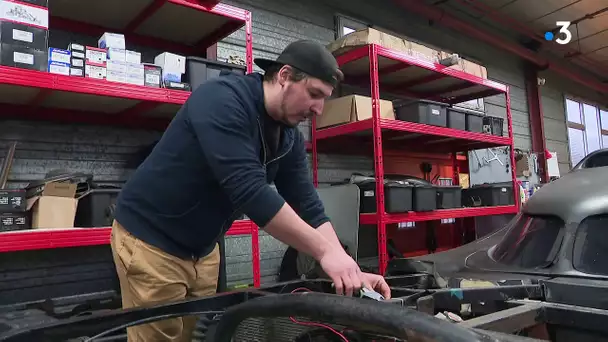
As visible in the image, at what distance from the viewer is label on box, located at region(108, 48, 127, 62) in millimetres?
2357

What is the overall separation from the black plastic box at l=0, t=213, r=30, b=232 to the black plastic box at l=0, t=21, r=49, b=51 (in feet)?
2.66

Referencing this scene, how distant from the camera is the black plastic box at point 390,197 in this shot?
3.62 metres

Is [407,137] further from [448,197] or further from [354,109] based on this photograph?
[354,109]

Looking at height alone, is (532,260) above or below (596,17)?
below

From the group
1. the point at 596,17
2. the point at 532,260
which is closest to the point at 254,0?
the point at 532,260

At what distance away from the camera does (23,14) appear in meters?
2.10

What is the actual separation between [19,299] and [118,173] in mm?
927

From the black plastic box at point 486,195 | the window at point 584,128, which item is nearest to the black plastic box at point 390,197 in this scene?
the black plastic box at point 486,195

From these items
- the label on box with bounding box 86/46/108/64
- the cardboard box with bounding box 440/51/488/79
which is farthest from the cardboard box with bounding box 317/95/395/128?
the label on box with bounding box 86/46/108/64

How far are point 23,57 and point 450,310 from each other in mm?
2118

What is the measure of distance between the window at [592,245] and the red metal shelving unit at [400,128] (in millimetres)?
2090

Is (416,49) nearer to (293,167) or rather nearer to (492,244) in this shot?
(492,244)

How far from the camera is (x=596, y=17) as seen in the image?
651cm

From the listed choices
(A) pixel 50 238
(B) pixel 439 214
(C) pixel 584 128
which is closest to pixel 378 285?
(A) pixel 50 238
